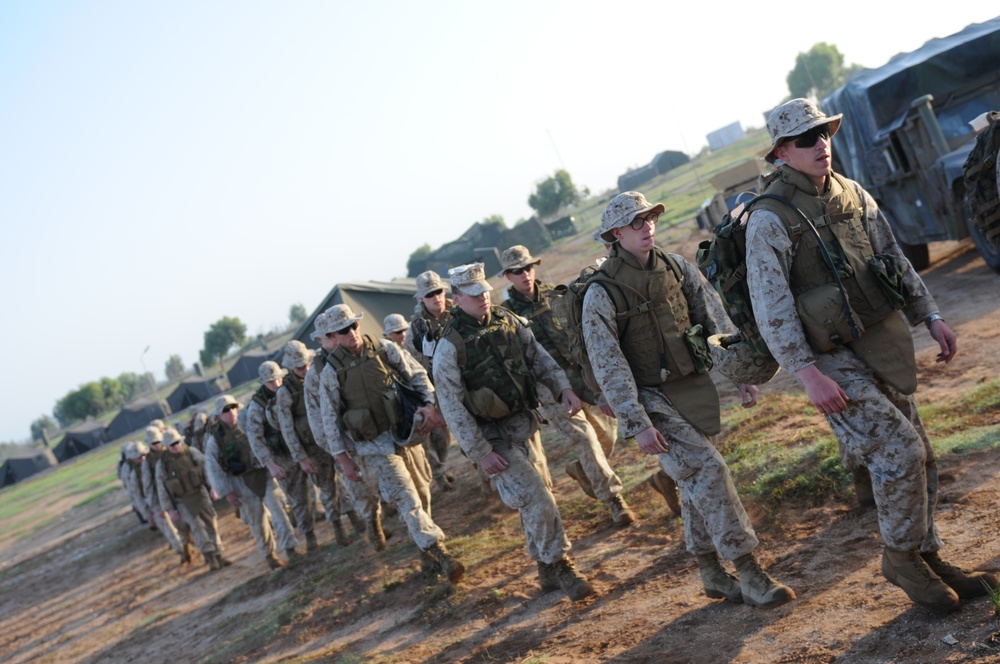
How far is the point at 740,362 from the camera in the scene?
4.66 meters

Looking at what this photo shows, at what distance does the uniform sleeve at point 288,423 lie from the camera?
10617 mm

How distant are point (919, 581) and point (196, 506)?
447 inches

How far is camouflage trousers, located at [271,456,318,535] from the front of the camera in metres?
11.8

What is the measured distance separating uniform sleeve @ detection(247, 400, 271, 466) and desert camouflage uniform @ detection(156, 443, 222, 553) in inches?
111

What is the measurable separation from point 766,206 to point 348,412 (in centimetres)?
494

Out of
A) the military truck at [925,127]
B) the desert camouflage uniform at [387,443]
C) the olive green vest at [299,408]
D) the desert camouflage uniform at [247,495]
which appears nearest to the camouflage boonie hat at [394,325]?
the olive green vest at [299,408]

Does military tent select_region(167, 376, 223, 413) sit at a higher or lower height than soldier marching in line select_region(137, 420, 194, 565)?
higher

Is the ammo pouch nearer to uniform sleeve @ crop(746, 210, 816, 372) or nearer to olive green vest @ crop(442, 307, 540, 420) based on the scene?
olive green vest @ crop(442, 307, 540, 420)

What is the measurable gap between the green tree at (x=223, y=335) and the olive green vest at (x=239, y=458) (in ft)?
197

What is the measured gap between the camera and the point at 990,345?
29.2 ft

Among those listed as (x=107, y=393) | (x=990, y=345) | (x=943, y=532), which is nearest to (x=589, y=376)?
(x=943, y=532)

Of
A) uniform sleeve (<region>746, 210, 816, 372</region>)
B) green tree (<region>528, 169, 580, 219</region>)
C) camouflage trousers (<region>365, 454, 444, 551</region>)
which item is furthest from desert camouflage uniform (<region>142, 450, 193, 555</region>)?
green tree (<region>528, 169, 580, 219</region>)

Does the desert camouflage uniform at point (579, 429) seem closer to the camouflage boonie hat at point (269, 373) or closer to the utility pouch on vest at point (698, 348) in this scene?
the utility pouch on vest at point (698, 348)

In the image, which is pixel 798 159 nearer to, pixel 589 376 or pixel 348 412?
pixel 589 376
